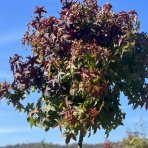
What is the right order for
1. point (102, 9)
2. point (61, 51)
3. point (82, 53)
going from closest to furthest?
point (82, 53) < point (61, 51) < point (102, 9)

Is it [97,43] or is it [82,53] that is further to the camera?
[97,43]

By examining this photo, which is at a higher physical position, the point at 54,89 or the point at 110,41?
the point at 110,41

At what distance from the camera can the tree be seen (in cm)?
661

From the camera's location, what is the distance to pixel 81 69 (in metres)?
6.73

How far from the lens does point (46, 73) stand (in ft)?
23.1

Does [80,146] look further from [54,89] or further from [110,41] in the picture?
[110,41]

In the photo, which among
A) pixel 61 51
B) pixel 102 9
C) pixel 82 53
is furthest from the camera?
pixel 102 9

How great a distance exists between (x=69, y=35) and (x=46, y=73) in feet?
2.54

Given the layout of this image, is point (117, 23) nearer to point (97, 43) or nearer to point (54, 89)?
point (97, 43)

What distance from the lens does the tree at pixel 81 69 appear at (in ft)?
21.7

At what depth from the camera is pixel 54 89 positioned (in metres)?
7.09

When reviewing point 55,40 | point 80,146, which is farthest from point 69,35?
point 80,146

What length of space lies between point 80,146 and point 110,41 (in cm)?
193

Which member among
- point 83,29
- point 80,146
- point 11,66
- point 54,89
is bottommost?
point 80,146
